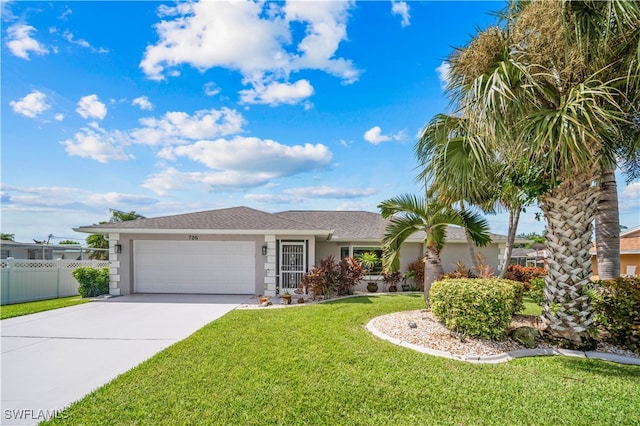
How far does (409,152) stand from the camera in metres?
7.75

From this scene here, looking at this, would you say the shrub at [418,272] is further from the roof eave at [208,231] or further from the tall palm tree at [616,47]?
the tall palm tree at [616,47]

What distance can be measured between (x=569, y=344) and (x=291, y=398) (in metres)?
5.29

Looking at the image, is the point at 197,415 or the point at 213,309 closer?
the point at 197,415

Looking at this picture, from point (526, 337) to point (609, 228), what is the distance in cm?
336

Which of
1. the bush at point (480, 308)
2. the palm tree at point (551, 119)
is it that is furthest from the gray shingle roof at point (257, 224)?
the palm tree at point (551, 119)

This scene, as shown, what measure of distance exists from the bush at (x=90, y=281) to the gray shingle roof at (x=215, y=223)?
1.77 meters

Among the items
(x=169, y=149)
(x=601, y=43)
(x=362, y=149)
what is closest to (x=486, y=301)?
(x=601, y=43)

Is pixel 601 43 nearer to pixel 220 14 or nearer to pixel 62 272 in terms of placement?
pixel 220 14

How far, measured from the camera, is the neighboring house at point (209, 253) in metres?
12.7

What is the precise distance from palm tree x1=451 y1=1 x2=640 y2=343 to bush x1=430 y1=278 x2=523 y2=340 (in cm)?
90

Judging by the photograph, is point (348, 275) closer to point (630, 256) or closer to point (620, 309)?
point (620, 309)

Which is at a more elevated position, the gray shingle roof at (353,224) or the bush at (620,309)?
the gray shingle roof at (353,224)

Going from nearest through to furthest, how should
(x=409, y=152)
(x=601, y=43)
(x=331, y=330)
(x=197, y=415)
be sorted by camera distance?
(x=197, y=415), (x=601, y=43), (x=331, y=330), (x=409, y=152)

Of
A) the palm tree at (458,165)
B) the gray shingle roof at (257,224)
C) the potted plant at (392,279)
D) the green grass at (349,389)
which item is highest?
the palm tree at (458,165)
